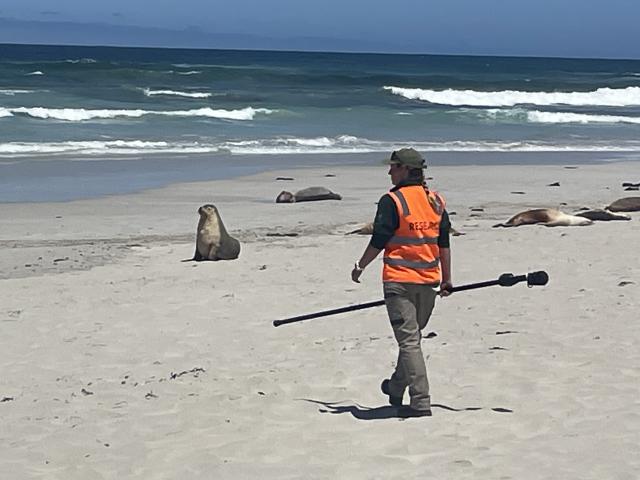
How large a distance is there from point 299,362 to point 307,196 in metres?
9.22

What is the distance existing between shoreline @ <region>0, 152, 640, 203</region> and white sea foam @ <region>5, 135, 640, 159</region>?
0.95 m

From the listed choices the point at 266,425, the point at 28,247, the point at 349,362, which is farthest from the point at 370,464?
the point at 28,247

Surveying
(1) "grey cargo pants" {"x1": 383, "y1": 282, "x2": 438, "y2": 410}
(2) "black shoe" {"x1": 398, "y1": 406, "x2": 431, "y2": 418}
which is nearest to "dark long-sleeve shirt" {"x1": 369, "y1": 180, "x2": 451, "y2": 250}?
(1) "grey cargo pants" {"x1": 383, "y1": 282, "x2": 438, "y2": 410}

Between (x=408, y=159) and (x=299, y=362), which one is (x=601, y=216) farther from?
(x=408, y=159)

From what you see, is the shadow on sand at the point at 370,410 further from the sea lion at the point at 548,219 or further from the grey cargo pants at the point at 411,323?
the sea lion at the point at 548,219

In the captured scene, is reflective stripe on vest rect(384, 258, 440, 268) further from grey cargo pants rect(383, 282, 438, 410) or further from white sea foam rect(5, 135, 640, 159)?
white sea foam rect(5, 135, 640, 159)

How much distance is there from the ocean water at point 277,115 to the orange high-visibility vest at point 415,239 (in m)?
16.6

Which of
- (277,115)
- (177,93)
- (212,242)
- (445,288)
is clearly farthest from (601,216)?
(177,93)

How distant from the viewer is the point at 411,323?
213 inches

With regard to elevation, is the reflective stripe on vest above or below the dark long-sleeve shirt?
below

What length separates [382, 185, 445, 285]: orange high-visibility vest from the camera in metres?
5.27

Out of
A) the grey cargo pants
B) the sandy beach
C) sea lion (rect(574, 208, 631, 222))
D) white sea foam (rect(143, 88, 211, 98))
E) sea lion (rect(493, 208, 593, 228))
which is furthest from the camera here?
white sea foam (rect(143, 88, 211, 98))

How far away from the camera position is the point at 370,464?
4879mm

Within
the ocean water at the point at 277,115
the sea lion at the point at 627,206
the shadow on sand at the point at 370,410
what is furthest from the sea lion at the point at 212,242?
the ocean water at the point at 277,115
